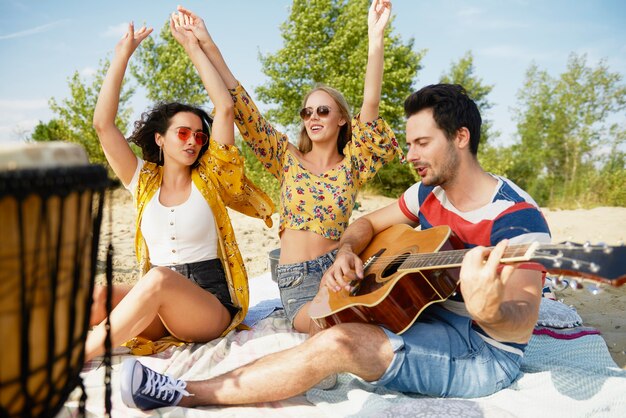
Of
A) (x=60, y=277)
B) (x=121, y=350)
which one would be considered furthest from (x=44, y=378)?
(x=121, y=350)

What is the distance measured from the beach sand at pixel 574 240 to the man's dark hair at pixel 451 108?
4.69ft

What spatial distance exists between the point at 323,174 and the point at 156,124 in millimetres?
1246

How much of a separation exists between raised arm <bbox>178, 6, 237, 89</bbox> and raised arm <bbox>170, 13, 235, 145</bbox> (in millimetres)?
40

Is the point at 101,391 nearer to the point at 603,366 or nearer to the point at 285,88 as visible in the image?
the point at 603,366

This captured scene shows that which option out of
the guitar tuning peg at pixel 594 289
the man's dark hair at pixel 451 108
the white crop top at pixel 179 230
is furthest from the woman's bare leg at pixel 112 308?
the guitar tuning peg at pixel 594 289

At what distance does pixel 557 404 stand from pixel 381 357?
90 centimetres

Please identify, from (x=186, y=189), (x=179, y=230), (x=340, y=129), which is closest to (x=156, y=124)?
(x=186, y=189)

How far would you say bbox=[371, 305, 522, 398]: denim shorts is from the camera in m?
2.30

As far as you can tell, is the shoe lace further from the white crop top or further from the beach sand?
the white crop top

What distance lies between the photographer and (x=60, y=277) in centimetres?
122

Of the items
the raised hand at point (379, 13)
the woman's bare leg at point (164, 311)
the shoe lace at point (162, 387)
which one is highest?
the raised hand at point (379, 13)

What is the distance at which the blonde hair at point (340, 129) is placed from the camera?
374 centimetres

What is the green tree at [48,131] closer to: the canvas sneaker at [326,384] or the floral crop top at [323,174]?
the floral crop top at [323,174]

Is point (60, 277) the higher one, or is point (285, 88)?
point (285, 88)
